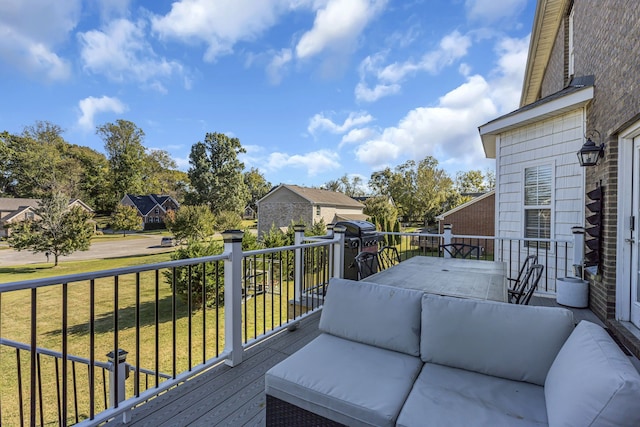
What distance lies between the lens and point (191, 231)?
2127 centimetres

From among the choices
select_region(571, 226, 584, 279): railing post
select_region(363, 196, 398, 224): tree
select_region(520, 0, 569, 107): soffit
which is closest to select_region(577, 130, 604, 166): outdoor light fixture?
select_region(571, 226, 584, 279): railing post

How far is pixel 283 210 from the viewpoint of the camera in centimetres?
2534

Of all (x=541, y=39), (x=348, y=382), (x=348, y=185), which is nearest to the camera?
(x=348, y=382)

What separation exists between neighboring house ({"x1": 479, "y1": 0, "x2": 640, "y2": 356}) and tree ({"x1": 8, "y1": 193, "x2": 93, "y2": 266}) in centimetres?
2104

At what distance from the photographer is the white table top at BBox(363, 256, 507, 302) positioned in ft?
8.56

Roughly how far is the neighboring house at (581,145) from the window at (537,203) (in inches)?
0.7

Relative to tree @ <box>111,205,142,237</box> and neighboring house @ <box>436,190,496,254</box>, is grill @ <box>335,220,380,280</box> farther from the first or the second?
tree @ <box>111,205,142,237</box>

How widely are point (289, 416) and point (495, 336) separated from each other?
1179 mm

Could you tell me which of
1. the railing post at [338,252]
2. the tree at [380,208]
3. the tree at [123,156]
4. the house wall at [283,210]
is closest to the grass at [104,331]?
the railing post at [338,252]

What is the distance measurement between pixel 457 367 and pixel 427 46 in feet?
31.7

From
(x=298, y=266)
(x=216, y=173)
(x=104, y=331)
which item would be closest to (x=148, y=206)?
(x=216, y=173)

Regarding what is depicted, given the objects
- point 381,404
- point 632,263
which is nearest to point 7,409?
point 381,404

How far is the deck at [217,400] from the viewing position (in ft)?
6.26

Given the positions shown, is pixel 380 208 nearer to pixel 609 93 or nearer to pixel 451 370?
pixel 609 93
